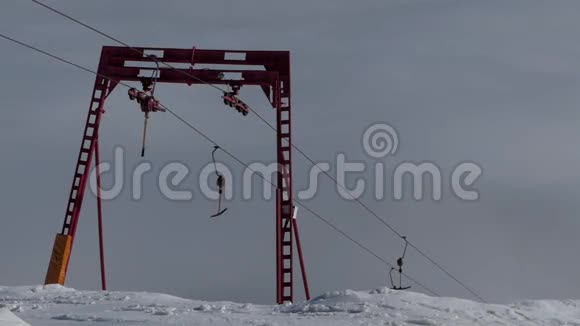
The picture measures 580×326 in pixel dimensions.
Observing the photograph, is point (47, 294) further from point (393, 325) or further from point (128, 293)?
point (393, 325)

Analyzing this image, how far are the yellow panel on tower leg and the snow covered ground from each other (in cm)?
662

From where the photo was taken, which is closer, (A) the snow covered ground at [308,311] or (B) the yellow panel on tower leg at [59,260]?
(A) the snow covered ground at [308,311]

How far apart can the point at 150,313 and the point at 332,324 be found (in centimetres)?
309

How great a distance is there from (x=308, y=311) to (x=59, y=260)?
10.8 meters

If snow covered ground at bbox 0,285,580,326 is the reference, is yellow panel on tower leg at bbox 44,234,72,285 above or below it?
above

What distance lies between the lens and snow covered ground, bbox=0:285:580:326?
50.5 ft

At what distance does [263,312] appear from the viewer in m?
16.5

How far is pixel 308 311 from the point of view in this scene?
1634 centimetres

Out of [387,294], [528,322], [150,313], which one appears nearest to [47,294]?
[150,313]

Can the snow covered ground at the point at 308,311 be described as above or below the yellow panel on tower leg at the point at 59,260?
below

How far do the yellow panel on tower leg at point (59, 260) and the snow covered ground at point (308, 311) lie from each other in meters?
6.62

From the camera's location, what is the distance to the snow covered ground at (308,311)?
607 inches

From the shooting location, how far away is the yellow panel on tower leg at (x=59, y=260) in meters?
25.1

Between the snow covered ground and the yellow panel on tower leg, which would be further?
the yellow panel on tower leg
